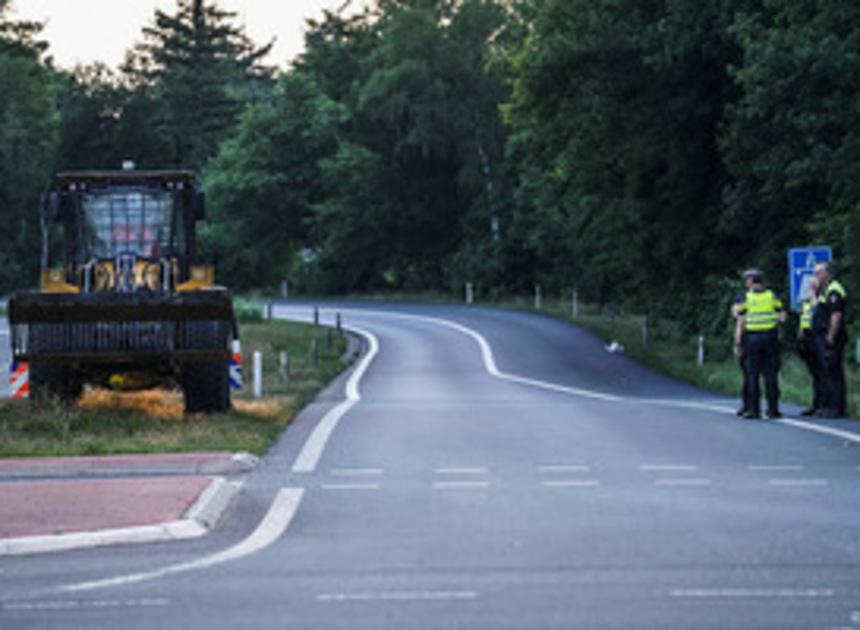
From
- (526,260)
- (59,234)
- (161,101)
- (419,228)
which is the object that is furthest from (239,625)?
(161,101)

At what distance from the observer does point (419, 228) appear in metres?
75.4

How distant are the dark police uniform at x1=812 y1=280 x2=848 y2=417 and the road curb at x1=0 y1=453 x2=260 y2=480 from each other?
762cm

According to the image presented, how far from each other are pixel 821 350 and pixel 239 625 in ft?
41.2

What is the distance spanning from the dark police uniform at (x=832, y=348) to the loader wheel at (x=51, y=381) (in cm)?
905

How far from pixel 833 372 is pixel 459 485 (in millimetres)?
7809

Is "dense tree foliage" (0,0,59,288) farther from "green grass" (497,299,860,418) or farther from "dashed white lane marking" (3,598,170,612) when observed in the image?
→ "dashed white lane marking" (3,598,170,612)

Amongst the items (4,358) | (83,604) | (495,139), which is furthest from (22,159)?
(83,604)

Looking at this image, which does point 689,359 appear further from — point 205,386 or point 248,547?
point 248,547

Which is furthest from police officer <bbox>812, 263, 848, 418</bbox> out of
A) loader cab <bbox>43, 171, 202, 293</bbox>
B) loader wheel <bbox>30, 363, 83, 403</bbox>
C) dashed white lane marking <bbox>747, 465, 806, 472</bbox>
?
loader wheel <bbox>30, 363, 83, 403</bbox>

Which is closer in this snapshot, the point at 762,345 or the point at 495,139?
the point at 762,345

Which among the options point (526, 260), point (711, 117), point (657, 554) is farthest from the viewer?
point (526, 260)

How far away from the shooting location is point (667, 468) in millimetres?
13070

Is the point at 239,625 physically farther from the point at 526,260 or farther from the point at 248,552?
the point at 526,260

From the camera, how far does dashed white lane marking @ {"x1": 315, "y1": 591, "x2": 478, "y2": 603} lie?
7.43 meters
